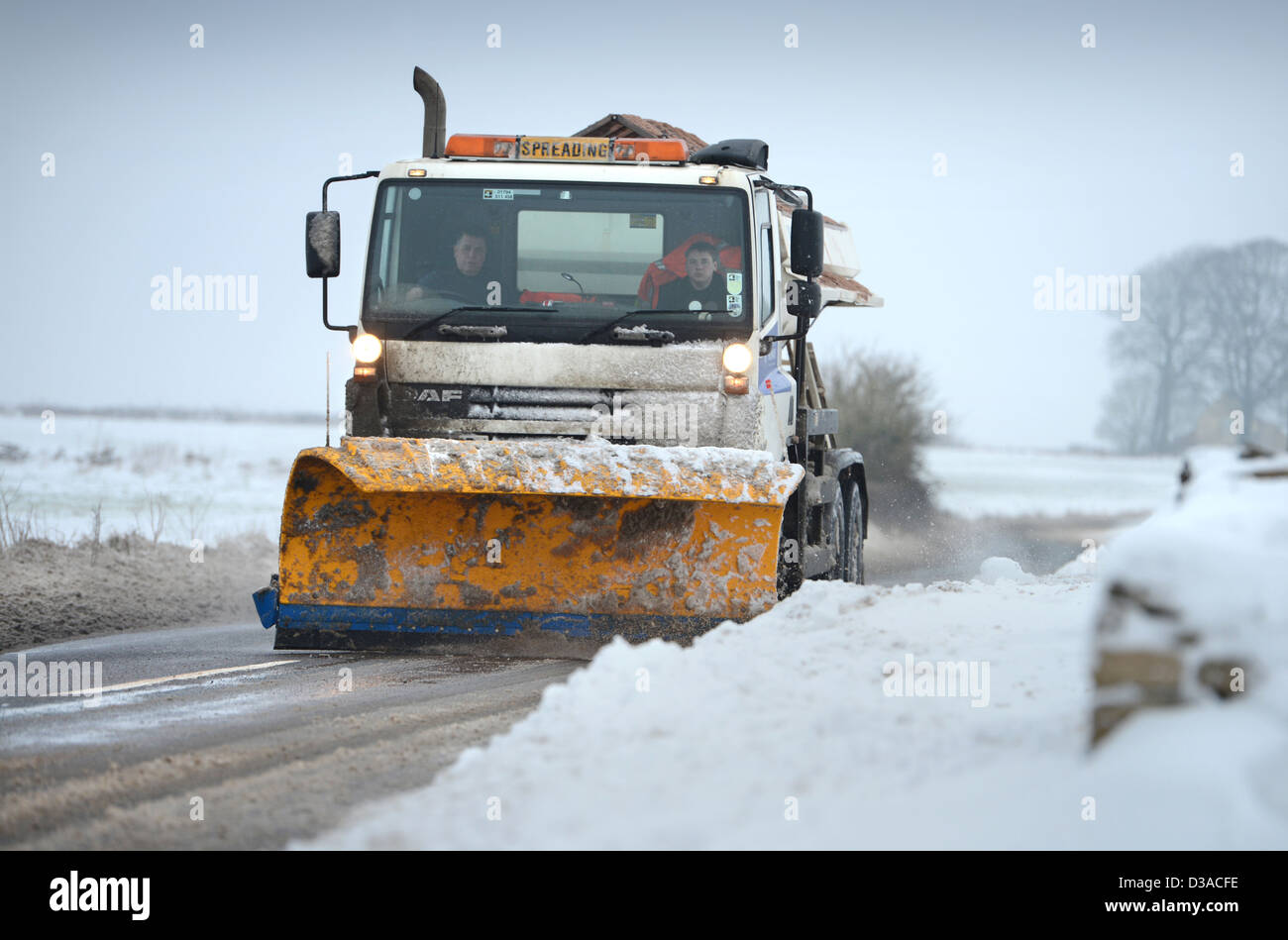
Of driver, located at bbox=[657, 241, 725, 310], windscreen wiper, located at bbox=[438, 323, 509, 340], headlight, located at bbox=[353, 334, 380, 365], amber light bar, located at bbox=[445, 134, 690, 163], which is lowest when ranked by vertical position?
headlight, located at bbox=[353, 334, 380, 365]

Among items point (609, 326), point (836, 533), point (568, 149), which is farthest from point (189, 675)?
point (836, 533)

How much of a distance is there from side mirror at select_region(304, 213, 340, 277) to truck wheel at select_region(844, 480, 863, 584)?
4.20 meters

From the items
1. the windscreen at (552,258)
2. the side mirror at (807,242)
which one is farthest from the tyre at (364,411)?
the side mirror at (807,242)

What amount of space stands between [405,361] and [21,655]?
8.39ft

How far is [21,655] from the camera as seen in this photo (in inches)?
310

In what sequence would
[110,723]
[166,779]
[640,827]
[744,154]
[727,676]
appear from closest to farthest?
[640,827]
[166,779]
[727,676]
[110,723]
[744,154]

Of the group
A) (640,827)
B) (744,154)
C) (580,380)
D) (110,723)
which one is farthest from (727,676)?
(744,154)

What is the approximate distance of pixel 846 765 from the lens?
390 centimetres

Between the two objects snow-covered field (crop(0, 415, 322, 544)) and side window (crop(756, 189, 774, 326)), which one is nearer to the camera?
side window (crop(756, 189, 774, 326))

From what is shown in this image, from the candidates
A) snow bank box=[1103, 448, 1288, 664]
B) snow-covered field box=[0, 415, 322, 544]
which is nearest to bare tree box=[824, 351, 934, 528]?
snow-covered field box=[0, 415, 322, 544]

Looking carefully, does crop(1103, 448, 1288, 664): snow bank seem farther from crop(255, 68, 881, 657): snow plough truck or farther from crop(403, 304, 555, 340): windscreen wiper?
crop(403, 304, 555, 340): windscreen wiper

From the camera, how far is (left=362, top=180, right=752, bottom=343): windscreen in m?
8.15

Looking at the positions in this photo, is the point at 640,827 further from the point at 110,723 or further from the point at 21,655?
the point at 21,655

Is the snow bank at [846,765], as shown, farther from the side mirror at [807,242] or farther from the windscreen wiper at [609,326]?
the side mirror at [807,242]
